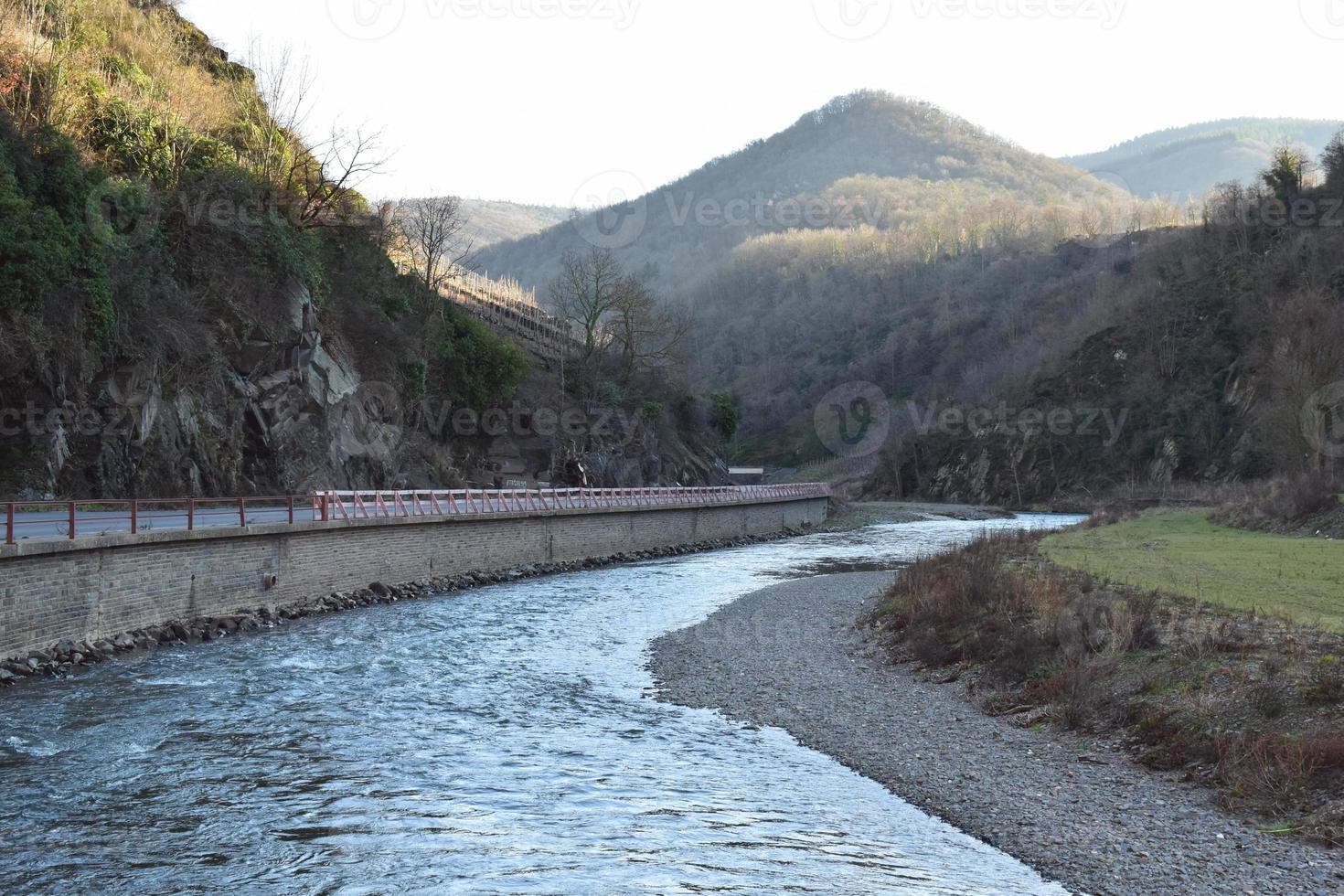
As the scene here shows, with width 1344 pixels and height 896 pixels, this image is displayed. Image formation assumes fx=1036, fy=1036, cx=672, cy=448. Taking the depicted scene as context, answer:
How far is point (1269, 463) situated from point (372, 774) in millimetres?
82303

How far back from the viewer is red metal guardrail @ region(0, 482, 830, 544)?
20953 millimetres

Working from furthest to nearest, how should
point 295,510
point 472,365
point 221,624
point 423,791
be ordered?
1. point 472,365
2. point 295,510
3. point 221,624
4. point 423,791

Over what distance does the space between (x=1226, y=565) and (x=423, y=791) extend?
2248cm

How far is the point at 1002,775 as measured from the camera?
1327cm

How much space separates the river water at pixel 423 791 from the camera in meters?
10.1

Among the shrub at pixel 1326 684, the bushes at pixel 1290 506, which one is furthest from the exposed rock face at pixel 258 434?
the bushes at pixel 1290 506

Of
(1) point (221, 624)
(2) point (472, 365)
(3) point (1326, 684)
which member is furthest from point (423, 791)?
(2) point (472, 365)

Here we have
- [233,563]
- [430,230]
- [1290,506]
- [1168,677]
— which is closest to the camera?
[1168,677]

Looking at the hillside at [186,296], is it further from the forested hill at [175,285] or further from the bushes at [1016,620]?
the bushes at [1016,620]

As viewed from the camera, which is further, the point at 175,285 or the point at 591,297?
the point at 591,297

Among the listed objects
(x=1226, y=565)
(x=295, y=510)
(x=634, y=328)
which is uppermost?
(x=634, y=328)

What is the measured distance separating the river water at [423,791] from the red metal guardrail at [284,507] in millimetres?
3433

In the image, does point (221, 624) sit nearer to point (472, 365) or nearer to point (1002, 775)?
point (1002, 775)

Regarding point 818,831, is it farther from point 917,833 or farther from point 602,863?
point 602,863
